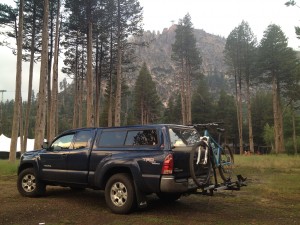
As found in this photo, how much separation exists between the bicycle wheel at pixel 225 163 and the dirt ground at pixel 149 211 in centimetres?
84

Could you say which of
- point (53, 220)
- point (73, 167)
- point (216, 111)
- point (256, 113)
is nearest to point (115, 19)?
point (73, 167)

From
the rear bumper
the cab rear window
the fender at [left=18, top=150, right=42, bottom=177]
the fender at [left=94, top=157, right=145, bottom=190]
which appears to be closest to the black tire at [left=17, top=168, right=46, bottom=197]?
the fender at [left=18, top=150, right=42, bottom=177]

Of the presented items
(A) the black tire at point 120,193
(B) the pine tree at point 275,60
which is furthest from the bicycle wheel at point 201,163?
(B) the pine tree at point 275,60

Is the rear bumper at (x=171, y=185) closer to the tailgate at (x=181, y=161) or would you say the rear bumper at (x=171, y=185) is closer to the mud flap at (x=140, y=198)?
the tailgate at (x=181, y=161)

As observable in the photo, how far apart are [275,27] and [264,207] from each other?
37.3 m

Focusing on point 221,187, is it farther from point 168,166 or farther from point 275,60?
point 275,60

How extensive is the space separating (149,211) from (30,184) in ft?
12.9

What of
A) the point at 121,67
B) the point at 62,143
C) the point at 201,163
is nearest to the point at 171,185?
the point at 201,163

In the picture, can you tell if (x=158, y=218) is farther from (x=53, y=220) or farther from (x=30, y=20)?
(x=30, y=20)

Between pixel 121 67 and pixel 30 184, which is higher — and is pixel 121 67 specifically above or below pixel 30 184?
above

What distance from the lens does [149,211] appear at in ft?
24.9

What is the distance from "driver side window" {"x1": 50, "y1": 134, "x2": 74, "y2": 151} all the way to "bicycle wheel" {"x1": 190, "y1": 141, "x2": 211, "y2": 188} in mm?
3687

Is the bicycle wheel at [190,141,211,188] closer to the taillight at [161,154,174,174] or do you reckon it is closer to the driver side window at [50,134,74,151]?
the taillight at [161,154,174,174]

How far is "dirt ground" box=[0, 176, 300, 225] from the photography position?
673cm
